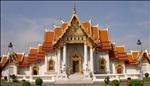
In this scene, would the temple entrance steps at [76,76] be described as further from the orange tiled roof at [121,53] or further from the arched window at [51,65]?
the orange tiled roof at [121,53]

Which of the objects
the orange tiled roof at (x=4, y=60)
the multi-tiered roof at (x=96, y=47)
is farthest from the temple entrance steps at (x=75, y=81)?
the orange tiled roof at (x=4, y=60)

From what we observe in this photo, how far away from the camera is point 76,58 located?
36.6m

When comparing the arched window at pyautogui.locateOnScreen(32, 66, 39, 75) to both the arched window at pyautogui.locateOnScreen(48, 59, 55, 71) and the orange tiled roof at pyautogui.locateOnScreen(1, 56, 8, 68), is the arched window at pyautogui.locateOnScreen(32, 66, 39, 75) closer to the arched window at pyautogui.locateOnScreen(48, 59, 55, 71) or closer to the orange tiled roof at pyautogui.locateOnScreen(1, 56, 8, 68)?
the arched window at pyautogui.locateOnScreen(48, 59, 55, 71)

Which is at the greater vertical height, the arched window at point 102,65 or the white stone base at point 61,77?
the arched window at point 102,65

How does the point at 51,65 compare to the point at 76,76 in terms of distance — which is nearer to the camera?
the point at 76,76

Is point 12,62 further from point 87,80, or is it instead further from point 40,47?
point 87,80

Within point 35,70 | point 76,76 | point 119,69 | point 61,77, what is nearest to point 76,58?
point 76,76

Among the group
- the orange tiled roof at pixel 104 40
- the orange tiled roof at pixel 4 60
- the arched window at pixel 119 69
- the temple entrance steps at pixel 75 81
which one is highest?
the orange tiled roof at pixel 104 40

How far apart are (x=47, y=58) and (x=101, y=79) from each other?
8108 mm

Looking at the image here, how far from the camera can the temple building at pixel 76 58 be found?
34875mm

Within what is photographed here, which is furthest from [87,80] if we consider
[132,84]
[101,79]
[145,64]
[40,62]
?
[132,84]

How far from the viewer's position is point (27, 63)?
3919cm

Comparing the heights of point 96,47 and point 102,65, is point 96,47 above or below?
above

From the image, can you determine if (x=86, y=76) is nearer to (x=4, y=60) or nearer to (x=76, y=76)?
(x=76, y=76)
